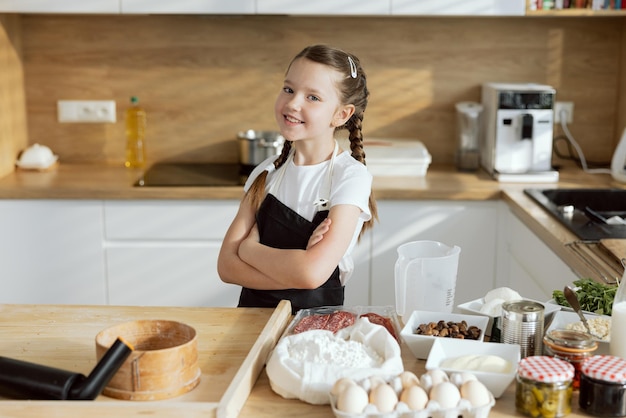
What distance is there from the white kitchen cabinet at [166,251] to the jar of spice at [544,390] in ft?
6.27

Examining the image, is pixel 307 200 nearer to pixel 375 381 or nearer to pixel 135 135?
pixel 375 381

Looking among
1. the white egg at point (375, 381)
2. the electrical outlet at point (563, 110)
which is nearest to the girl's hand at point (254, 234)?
the white egg at point (375, 381)

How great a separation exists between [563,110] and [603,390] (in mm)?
2428

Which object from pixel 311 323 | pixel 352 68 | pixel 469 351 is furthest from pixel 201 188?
pixel 469 351

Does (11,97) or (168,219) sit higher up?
(11,97)

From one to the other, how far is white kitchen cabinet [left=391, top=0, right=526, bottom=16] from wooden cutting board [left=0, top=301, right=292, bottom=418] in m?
1.75

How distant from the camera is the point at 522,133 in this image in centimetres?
324

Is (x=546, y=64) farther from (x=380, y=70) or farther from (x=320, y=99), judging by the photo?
(x=320, y=99)

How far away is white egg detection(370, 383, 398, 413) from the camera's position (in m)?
Result: 1.26

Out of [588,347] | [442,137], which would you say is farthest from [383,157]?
[588,347]

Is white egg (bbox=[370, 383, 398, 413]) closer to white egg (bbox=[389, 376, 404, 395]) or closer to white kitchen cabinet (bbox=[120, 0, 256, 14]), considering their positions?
white egg (bbox=[389, 376, 404, 395])

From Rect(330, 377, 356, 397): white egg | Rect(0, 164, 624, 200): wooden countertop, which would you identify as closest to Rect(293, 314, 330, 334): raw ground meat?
Rect(330, 377, 356, 397): white egg

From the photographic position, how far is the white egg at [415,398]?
1264 millimetres

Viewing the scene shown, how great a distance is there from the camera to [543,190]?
3.05m
